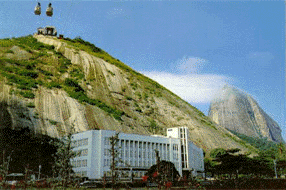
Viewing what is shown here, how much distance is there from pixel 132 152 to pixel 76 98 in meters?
26.3

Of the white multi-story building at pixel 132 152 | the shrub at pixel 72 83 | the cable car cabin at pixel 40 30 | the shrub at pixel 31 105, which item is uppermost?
the cable car cabin at pixel 40 30

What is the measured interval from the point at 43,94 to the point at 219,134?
6544 cm

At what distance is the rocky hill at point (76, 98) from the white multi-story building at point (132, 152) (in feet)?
22.3

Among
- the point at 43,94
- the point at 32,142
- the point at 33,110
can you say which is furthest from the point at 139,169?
the point at 43,94

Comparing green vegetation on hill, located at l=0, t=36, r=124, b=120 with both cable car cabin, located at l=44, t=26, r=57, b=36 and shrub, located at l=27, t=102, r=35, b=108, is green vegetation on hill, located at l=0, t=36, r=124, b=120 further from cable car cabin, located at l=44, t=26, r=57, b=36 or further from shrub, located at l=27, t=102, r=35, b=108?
cable car cabin, located at l=44, t=26, r=57, b=36

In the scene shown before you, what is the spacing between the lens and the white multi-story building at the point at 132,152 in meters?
53.2

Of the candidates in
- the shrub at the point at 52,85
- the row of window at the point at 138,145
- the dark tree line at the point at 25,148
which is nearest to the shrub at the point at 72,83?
the shrub at the point at 52,85

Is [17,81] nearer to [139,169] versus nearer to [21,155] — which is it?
[21,155]

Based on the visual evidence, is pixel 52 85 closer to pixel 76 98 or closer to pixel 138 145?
pixel 76 98

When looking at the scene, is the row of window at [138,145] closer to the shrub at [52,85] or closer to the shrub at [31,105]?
the shrub at [31,105]

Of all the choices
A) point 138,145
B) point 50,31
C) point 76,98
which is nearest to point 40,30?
point 50,31

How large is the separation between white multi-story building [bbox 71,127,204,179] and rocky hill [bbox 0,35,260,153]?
22.3ft

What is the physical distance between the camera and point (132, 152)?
60.9 metres

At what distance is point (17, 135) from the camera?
5350 centimetres
